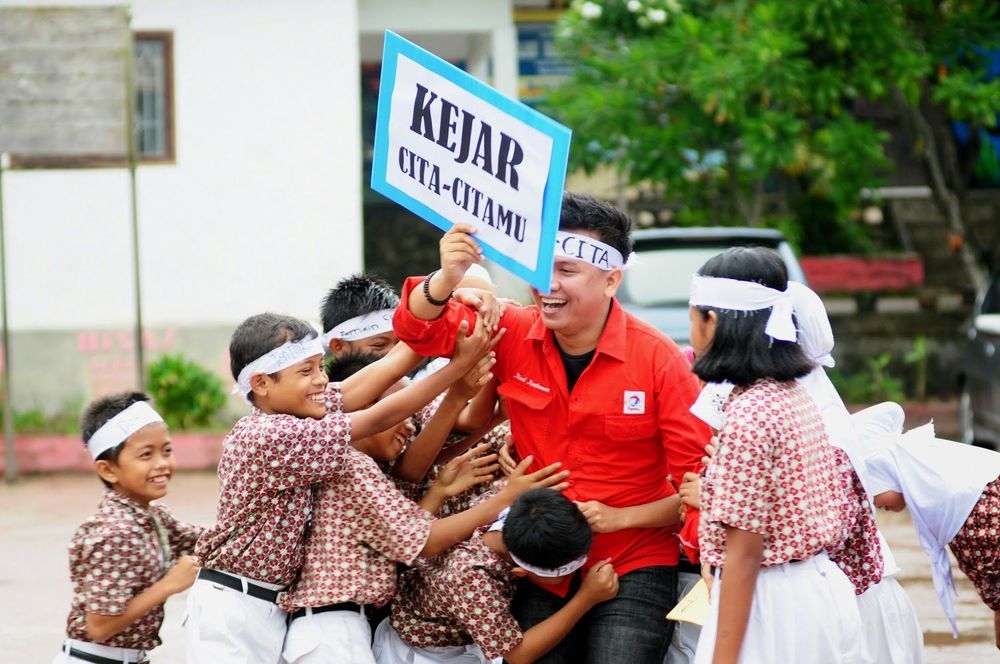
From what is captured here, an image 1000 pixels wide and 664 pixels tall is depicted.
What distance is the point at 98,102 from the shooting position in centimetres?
1088

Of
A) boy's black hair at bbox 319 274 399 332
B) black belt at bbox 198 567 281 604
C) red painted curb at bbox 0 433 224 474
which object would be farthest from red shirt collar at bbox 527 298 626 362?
red painted curb at bbox 0 433 224 474

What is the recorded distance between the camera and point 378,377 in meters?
3.96

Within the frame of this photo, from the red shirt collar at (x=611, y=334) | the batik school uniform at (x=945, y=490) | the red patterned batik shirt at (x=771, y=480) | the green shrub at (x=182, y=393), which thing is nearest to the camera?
the red patterned batik shirt at (x=771, y=480)

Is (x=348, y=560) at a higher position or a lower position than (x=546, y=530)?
lower

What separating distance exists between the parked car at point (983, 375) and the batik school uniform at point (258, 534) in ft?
24.6

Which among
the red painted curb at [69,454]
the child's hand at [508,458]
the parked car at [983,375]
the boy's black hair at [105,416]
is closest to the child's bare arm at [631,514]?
the child's hand at [508,458]

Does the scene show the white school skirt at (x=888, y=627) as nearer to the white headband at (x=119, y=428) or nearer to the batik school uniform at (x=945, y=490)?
the batik school uniform at (x=945, y=490)

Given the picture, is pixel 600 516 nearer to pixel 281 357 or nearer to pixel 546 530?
pixel 546 530

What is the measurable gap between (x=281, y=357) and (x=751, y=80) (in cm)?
783

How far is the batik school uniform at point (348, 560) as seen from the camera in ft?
12.4

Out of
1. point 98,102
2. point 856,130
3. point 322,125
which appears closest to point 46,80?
point 98,102

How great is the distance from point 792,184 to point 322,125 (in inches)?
210

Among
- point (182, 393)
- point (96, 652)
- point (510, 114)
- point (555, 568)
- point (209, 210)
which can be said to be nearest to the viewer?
point (510, 114)

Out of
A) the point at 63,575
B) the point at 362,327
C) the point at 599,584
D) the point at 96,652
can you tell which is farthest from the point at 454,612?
the point at 63,575
